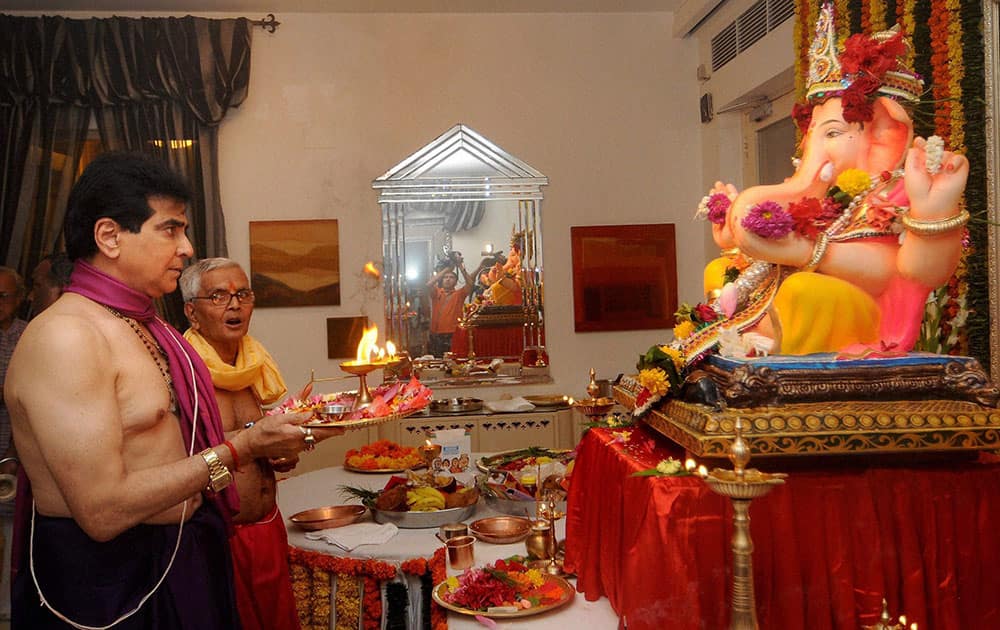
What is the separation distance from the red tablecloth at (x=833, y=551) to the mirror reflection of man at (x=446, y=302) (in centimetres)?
463

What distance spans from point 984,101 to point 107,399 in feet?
11.6

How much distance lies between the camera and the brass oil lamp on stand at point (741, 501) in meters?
1.68

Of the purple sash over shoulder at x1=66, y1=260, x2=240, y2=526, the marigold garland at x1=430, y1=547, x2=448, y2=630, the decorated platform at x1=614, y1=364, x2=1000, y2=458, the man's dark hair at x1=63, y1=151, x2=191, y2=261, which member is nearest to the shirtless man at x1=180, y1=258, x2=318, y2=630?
the marigold garland at x1=430, y1=547, x2=448, y2=630

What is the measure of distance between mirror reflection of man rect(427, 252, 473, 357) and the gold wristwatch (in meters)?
4.75

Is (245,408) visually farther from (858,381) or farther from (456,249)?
(456,249)

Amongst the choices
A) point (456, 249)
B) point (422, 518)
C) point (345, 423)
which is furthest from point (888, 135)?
point (456, 249)

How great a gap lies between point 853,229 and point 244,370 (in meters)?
2.32

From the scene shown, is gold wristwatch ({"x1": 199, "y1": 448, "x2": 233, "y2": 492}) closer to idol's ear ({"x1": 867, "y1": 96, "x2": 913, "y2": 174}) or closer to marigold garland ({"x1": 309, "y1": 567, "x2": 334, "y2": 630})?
marigold garland ({"x1": 309, "y1": 567, "x2": 334, "y2": 630})

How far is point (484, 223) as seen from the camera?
6.72 meters

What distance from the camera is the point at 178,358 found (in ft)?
6.84

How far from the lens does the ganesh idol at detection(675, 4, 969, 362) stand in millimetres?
2150

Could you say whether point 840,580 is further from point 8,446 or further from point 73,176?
point 73,176

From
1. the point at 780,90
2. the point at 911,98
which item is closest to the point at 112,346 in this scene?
the point at 911,98

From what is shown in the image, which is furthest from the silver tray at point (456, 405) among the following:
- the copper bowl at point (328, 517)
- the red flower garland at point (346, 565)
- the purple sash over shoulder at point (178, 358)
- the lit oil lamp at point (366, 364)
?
the purple sash over shoulder at point (178, 358)
